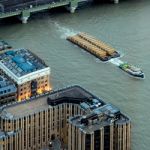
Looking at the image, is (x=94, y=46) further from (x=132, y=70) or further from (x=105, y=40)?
(x=132, y=70)

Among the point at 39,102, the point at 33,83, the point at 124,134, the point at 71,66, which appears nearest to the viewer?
the point at 124,134

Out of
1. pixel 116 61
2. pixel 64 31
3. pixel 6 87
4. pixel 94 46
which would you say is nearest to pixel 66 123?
pixel 6 87

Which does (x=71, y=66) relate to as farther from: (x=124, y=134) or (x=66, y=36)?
(x=124, y=134)

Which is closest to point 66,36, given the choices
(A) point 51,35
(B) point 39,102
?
(A) point 51,35

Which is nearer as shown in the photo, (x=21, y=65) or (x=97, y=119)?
(x=97, y=119)

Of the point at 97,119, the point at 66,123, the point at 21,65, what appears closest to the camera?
the point at 97,119

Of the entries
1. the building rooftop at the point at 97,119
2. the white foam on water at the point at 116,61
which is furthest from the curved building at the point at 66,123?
the white foam on water at the point at 116,61

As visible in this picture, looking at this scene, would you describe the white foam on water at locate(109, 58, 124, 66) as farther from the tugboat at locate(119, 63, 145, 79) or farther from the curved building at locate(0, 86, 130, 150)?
the curved building at locate(0, 86, 130, 150)

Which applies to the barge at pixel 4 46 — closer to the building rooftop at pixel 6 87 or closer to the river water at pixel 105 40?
the river water at pixel 105 40
